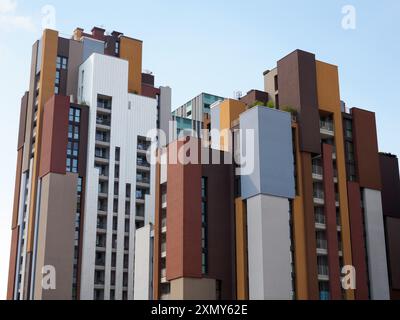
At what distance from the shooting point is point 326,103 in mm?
71875

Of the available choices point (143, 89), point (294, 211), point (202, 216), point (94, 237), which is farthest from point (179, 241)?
point (143, 89)

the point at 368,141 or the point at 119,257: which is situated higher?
the point at 368,141

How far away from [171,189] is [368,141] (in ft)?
82.3

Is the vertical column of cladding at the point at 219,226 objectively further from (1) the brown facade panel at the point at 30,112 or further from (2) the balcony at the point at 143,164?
(1) the brown facade panel at the point at 30,112

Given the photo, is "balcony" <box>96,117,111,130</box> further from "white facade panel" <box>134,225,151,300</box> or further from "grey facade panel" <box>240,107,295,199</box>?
"grey facade panel" <box>240,107,295,199</box>

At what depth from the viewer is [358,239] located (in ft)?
227

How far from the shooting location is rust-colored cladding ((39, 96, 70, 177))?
8112 centimetres

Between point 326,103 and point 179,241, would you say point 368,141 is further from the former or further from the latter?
point 179,241

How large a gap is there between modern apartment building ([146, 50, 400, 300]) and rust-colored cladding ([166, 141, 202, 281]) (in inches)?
4.0

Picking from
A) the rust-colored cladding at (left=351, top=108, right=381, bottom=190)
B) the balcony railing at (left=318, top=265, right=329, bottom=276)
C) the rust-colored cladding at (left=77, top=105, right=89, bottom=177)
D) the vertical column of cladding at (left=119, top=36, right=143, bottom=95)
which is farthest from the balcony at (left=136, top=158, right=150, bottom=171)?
the balcony railing at (left=318, top=265, right=329, bottom=276)

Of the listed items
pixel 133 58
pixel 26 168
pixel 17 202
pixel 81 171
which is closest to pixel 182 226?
pixel 81 171

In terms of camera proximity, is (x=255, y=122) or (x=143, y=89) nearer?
(x=255, y=122)

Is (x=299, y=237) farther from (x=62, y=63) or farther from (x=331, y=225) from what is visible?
(x=62, y=63)

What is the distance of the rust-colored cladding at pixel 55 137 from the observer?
81125mm
